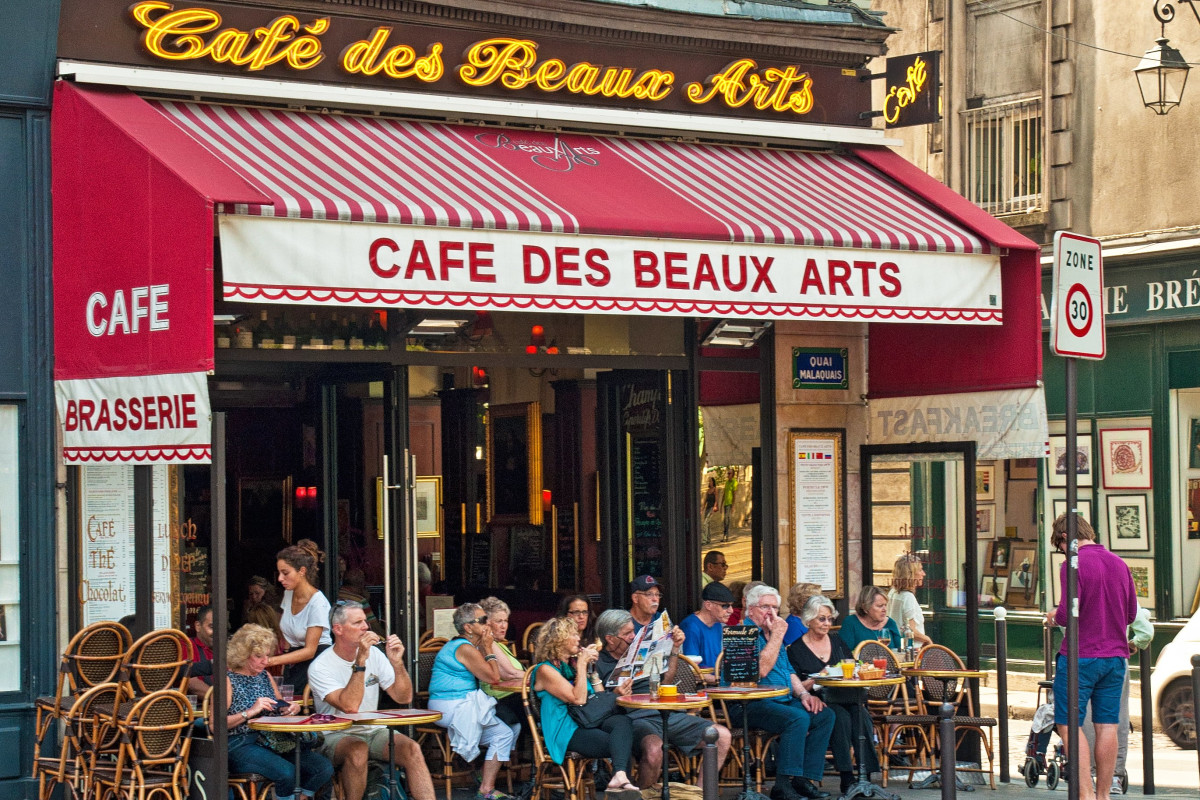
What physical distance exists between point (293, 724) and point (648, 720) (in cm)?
240

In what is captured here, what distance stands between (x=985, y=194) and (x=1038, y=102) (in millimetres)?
1282

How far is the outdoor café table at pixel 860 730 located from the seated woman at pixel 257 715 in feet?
10.8

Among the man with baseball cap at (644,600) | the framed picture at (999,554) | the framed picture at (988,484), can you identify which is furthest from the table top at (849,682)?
the framed picture at (988,484)

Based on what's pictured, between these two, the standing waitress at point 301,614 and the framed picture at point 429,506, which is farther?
the framed picture at point 429,506

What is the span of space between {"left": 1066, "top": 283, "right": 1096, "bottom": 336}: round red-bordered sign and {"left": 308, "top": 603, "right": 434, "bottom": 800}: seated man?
4.05 metres

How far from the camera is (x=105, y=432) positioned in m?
9.77

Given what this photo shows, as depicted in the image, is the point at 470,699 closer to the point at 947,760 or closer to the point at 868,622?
the point at 947,760

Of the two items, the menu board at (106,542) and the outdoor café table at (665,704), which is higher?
the menu board at (106,542)

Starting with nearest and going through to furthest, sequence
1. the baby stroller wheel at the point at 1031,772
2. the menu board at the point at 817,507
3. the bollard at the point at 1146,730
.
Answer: the bollard at the point at 1146,730
the baby stroller wheel at the point at 1031,772
the menu board at the point at 817,507

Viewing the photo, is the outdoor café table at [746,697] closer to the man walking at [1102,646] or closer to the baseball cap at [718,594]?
the baseball cap at [718,594]

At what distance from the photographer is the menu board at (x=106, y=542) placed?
10414 millimetres

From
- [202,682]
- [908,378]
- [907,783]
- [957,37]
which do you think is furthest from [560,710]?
[957,37]

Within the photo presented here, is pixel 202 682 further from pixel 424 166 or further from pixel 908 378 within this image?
pixel 908 378

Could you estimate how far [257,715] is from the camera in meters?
9.52
